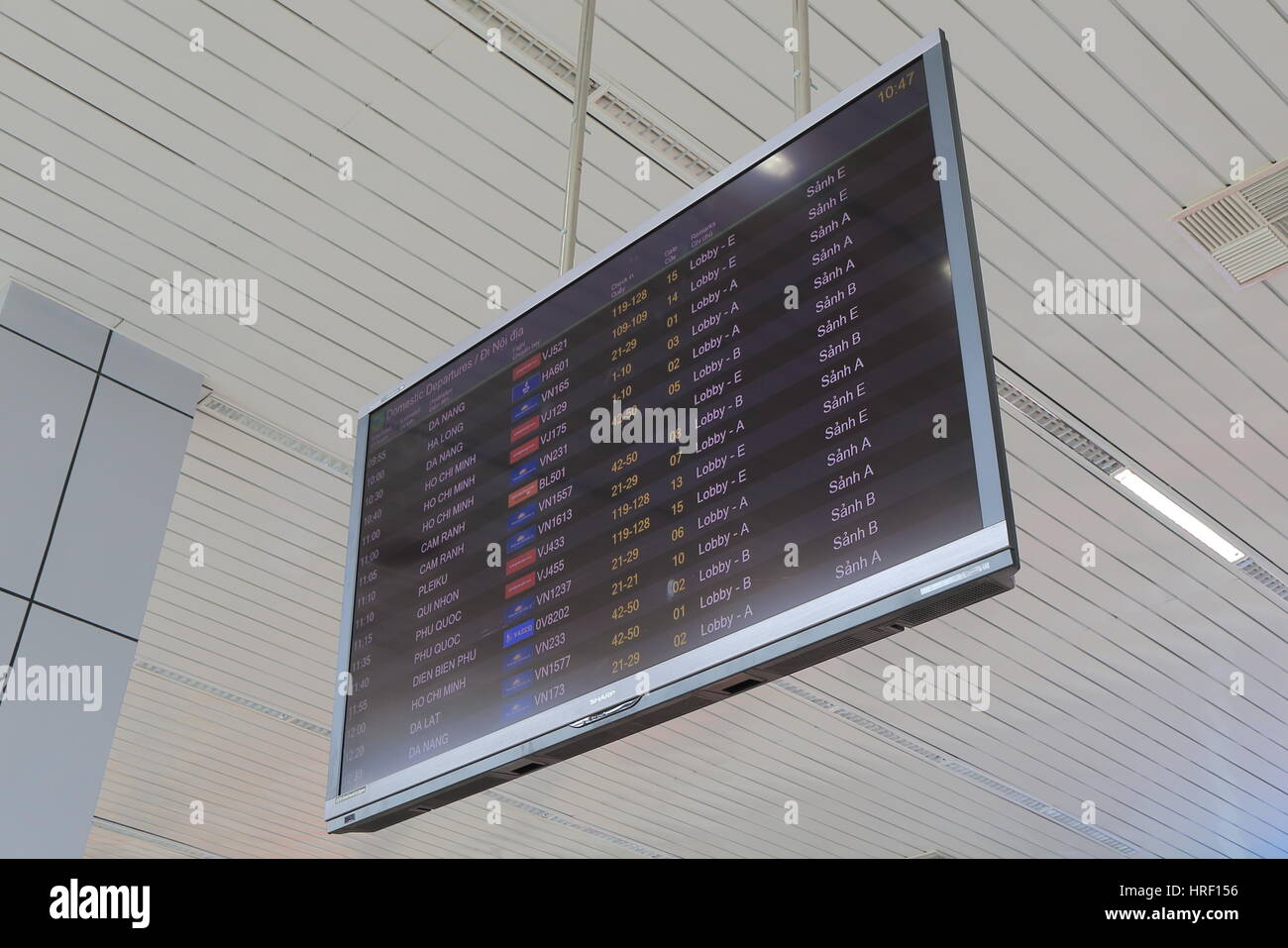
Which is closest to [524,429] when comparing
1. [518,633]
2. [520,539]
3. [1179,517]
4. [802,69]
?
[520,539]

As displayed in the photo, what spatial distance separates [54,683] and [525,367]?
196cm

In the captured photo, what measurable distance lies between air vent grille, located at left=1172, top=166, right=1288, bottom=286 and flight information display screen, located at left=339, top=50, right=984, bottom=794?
6.62ft

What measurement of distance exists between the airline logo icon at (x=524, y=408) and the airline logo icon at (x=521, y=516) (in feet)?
0.84

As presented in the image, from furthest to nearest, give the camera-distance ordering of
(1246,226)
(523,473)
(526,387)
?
(1246,226) < (526,387) < (523,473)

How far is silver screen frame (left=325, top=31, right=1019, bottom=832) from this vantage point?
2.00 metres

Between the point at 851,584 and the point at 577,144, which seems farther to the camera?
the point at 577,144

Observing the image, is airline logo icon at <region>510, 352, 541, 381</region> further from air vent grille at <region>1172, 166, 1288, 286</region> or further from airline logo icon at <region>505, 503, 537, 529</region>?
air vent grille at <region>1172, 166, 1288, 286</region>

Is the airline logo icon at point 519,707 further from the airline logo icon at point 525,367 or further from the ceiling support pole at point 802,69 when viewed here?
the ceiling support pole at point 802,69

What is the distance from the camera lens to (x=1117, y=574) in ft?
19.0

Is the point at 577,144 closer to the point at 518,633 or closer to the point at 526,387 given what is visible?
the point at 526,387

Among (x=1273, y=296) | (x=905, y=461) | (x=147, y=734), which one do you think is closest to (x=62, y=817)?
(x=905, y=461)

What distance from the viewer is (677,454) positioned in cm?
260
